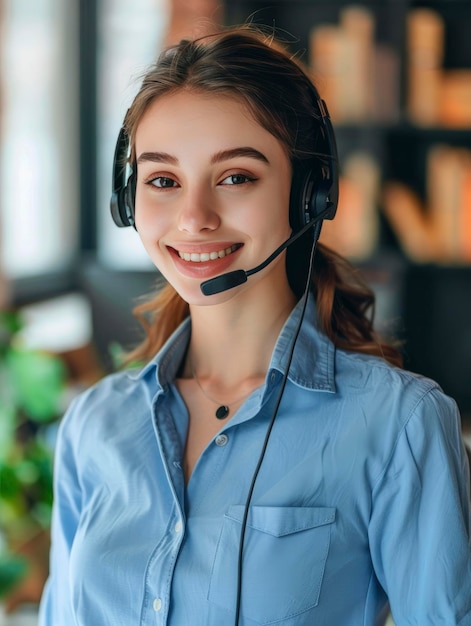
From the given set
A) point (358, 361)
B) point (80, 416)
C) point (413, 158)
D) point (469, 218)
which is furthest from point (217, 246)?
point (413, 158)

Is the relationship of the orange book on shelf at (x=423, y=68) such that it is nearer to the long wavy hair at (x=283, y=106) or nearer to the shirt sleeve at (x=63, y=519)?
the long wavy hair at (x=283, y=106)

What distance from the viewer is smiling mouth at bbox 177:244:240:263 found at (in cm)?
107

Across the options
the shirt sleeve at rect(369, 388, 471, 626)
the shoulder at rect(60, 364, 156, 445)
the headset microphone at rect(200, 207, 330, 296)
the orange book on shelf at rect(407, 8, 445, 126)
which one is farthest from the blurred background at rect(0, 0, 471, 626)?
the shirt sleeve at rect(369, 388, 471, 626)

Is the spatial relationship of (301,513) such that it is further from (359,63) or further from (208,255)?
(359,63)

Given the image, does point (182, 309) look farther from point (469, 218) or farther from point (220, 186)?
point (469, 218)

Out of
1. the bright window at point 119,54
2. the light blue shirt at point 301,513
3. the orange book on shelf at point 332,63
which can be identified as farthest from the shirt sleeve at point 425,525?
the bright window at point 119,54

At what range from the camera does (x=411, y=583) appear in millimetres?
971

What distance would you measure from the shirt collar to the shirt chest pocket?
0.49 feet

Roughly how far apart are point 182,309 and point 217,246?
0.82 ft

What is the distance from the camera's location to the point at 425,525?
3.17 ft

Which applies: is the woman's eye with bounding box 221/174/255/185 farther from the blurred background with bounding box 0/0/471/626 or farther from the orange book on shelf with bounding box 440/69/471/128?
the orange book on shelf with bounding box 440/69/471/128

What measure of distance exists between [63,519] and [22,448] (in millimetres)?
1077

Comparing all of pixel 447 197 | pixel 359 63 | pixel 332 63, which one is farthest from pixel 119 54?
pixel 447 197

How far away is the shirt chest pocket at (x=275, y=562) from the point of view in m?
0.99
